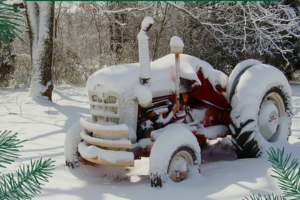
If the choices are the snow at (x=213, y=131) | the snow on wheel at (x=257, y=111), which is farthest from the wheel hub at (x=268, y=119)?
the snow at (x=213, y=131)

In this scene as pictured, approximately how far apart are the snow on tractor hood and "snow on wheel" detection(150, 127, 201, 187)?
0.45 meters

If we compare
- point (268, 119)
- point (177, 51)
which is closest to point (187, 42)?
point (268, 119)

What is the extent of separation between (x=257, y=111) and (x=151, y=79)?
1.40m

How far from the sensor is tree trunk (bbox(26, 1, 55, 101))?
7.38 m

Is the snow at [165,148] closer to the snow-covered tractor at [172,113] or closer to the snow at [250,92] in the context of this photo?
the snow-covered tractor at [172,113]

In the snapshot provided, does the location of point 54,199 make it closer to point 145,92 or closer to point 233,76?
point 145,92

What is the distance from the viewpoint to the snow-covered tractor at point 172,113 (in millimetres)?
2715

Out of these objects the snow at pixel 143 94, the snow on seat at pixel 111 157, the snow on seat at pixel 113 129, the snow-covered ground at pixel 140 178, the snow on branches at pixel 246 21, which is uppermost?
the snow on branches at pixel 246 21

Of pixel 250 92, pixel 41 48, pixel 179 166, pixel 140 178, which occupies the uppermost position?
pixel 41 48

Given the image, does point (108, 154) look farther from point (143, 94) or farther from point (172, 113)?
point (172, 113)

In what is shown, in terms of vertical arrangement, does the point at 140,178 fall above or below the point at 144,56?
below

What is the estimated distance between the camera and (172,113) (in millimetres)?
3205

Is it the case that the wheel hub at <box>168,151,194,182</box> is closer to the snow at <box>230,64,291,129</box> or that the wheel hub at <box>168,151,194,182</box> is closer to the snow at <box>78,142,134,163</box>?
the snow at <box>78,142,134,163</box>

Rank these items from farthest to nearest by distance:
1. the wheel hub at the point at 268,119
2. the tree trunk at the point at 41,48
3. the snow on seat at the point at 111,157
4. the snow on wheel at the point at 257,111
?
the tree trunk at the point at 41,48 → the wheel hub at the point at 268,119 → the snow on wheel at the point at 257,111 → the snow on seat at the point at 111,157
